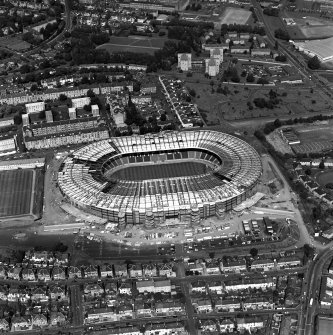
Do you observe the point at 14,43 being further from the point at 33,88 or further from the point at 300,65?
the point at 300,65

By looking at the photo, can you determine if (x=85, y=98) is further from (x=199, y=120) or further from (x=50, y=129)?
(x=199, y=120)

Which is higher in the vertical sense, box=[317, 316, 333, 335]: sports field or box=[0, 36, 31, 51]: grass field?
box=[317, 316, 333, 335]: sports field

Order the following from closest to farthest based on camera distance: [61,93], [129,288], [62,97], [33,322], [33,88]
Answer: [33,322]
[129,288]
[62,97]
[61,93]
[33,88]

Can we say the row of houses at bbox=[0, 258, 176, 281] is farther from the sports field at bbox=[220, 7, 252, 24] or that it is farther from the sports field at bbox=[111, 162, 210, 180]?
the sports field at bbox=[220, 7, 252, 24]

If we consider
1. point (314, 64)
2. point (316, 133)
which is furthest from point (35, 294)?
point (314, 64)

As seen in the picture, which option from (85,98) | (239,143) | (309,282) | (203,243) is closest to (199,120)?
(239,143)

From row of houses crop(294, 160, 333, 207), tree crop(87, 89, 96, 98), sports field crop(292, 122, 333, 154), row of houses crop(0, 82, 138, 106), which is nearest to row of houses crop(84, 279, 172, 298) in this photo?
row of houses crop(294, 160, 333, 207)
